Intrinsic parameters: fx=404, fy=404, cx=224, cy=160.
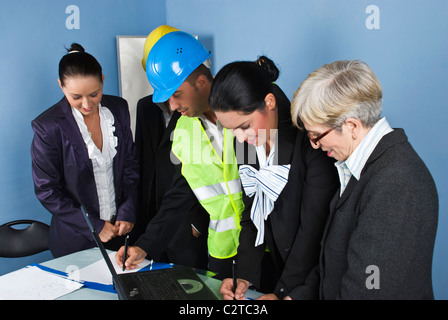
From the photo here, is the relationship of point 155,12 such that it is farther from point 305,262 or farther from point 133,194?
point 305,262

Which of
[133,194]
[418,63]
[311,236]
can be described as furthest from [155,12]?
[311,236]

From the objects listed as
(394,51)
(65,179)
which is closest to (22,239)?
(65,179)

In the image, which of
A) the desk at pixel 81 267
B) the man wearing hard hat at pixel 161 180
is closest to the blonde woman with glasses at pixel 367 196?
the desk at pixel 81 267

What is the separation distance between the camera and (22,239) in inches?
88.8

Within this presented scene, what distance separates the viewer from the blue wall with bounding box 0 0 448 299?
162cm

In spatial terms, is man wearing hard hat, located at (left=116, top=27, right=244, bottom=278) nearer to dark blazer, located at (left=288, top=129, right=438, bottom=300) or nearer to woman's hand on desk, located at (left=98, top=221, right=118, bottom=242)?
woman's hand on desk, located at (left=98, top=221, right=118, bottom=242)

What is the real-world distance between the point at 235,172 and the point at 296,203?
40 cm

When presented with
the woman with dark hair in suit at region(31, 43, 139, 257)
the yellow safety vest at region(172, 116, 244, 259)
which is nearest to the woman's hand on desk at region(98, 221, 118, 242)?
the woman with dark hair in suit at region(31, 43, 139, 257)

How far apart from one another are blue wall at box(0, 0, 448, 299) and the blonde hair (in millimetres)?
575

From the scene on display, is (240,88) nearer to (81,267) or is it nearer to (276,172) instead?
(276,172)

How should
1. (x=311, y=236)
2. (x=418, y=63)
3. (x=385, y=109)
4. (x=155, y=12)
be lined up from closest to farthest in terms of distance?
(x=311, y=236) → (x=418, y=63) → (x=385, y=109) → (x=155, y=12)

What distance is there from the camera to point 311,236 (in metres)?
1.41

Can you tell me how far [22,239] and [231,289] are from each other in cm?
141

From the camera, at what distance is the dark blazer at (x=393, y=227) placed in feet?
3.38
